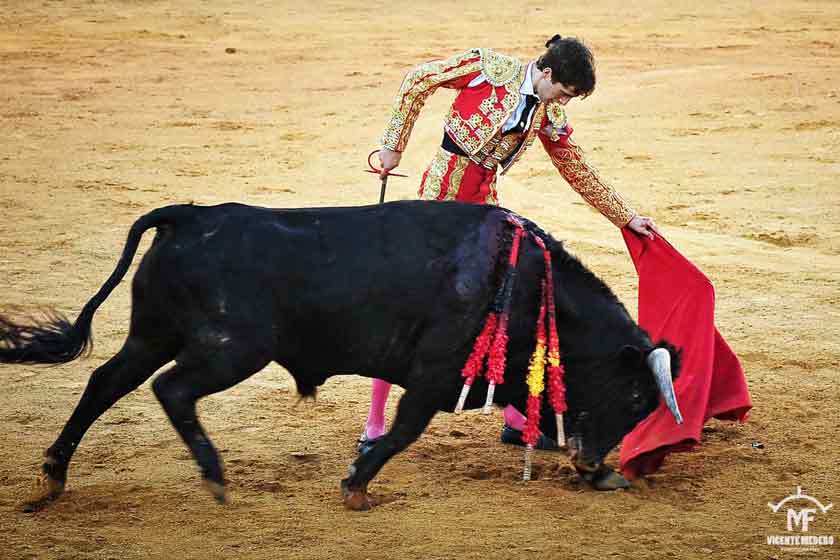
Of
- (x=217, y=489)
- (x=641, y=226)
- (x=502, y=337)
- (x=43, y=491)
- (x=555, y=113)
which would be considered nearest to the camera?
(x=217, y=489)

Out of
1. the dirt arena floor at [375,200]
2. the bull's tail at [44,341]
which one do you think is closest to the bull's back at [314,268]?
the bull's tail at [44,341]

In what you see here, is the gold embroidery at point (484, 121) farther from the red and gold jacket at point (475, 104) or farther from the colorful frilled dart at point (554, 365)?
the colorful frilled dart at point (554, 365)

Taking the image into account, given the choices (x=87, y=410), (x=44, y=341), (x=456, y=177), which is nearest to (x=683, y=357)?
(x=456, y=177)

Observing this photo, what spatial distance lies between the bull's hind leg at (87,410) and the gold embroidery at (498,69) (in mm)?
1628

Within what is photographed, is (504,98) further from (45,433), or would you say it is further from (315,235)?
(45,433)

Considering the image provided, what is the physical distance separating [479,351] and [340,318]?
0.51 metres

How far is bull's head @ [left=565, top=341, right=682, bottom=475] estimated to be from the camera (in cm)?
438

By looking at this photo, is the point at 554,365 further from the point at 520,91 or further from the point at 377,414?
the point at 520,91

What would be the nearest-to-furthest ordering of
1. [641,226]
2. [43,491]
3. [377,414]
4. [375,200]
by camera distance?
[43,491] < [377,414] < [641,226] < [375,200]

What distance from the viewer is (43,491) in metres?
4.24

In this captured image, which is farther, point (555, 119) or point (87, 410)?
point (555, 119)

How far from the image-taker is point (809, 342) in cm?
618

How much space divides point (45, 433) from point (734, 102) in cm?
923

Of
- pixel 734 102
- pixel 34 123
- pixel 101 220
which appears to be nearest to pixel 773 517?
pixel 101 220
